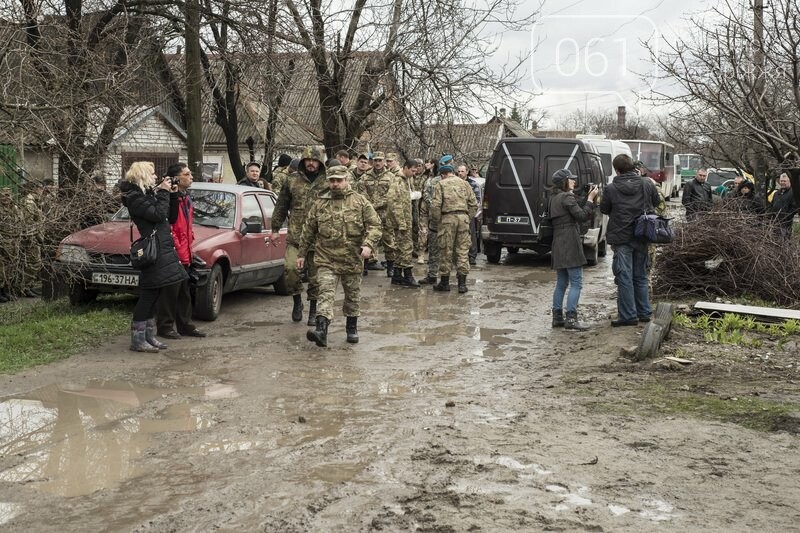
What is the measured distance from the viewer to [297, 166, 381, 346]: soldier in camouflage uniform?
9297 millimetres

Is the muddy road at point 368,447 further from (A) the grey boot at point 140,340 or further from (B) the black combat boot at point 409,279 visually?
(B) the black combat boot at point 409,279

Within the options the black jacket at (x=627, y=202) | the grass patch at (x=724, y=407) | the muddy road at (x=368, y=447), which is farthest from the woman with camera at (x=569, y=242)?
the grass patch at (x=724, y=407)

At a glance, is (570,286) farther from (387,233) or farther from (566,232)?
(387,233)

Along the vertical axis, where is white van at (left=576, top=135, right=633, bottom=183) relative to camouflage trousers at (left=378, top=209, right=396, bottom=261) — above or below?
above

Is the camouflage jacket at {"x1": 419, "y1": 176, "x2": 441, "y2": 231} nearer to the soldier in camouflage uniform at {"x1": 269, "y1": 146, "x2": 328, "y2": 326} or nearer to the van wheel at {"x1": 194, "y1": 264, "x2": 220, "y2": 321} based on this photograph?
the soldier in camouflage uniform at {"x1": 269, "y1": 146, "x2": 328, "y2": 326}

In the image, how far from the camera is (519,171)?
56.4 feet

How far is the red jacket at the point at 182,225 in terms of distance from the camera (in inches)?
375

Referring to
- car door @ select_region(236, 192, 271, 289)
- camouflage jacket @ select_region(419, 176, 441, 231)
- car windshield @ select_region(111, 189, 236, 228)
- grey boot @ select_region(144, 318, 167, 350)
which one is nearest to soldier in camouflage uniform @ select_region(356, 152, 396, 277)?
camouflage jacket @ select_region(419, 176, 441, 231)

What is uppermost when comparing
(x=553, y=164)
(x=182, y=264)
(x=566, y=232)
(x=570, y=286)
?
(x=553, y=164)

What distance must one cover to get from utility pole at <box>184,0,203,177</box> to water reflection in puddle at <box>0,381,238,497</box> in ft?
23.5

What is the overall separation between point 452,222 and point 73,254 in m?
5.47

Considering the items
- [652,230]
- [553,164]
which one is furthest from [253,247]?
[553,164]

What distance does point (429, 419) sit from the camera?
6.43 metres

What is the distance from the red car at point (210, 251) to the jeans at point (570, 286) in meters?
3.72
